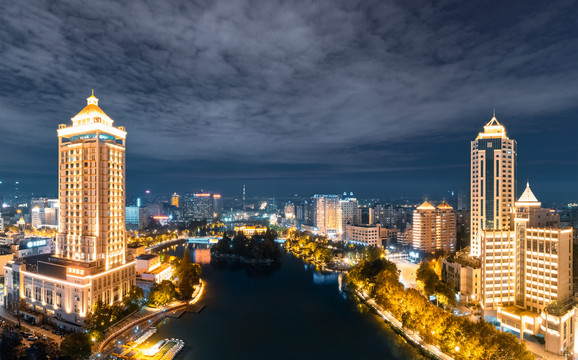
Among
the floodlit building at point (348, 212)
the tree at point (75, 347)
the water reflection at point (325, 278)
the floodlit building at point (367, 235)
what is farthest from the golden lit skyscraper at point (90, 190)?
the floodlit building at point (348, 212)

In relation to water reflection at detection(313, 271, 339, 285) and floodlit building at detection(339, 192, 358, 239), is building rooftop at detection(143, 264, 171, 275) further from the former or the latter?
floodlit building at detection(339, 192, 358, 239)

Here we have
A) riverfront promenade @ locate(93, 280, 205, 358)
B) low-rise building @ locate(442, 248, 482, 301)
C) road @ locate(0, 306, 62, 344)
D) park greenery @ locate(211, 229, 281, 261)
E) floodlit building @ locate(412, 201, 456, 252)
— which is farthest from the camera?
park greenery @ locate(211, 229, 281, 261)

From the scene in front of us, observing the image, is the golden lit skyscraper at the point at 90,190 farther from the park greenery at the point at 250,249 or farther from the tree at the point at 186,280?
the park greenery at the point at 250,249

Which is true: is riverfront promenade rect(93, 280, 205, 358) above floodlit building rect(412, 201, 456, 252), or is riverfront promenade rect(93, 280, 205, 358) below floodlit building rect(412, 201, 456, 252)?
below

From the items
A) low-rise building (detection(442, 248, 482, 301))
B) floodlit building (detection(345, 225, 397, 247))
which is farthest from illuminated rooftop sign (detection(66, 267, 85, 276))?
floodlit building (detection(345, 225, 397, 247))

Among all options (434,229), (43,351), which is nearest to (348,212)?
(434,229)

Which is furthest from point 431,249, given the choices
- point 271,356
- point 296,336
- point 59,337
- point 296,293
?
point 59,337

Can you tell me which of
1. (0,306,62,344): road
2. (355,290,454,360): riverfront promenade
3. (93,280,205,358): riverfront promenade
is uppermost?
(0,306,62,344): road

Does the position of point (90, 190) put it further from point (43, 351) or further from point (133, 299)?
point (43, 351)
